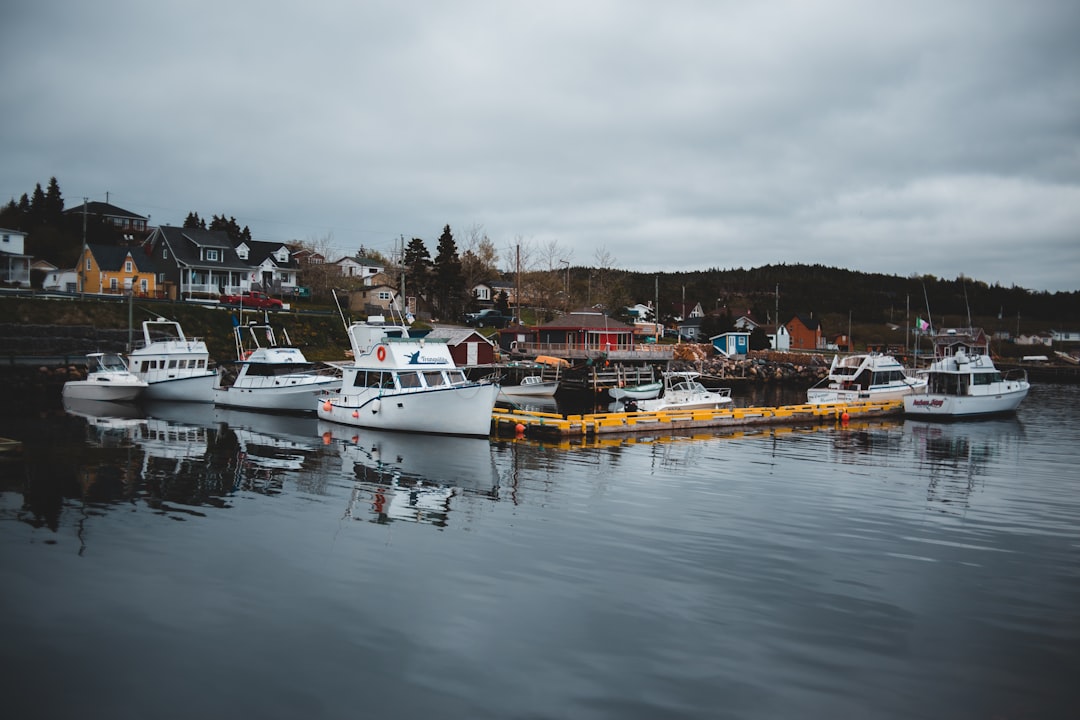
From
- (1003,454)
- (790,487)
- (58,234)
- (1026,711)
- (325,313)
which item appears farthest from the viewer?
(58,234)

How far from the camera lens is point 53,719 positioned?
814 cm

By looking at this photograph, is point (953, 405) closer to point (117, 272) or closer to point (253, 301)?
point (253, 301)

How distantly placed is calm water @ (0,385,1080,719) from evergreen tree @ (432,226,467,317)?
59.8 meters

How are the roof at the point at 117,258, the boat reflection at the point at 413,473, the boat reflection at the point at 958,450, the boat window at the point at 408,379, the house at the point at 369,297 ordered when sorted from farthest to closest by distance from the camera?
1. the house at the point at 369,297
2. the roof at the point at 117,258
3. the boat window at the point at 408,379
4. the boat reflection at the point at 958,450
5. the boat reflection at the point at 413,473

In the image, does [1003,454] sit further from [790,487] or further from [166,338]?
[166,338]

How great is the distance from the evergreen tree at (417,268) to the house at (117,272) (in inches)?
1000

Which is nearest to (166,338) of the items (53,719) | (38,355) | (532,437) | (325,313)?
(38,355)

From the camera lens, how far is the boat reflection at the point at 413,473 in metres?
17.8

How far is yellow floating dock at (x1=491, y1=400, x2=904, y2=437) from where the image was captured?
31250mm

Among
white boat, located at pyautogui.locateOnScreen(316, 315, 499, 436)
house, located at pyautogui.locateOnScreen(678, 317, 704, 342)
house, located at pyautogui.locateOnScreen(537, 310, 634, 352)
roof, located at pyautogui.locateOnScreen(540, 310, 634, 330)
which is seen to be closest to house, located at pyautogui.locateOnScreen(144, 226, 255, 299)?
house, located at pyautogui.locateOnScreen(537, 310, 634, 352)

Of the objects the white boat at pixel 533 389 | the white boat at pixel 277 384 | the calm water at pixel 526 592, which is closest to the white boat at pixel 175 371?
the white boat at pixel 277 384

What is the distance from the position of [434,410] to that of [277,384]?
41.4 ft

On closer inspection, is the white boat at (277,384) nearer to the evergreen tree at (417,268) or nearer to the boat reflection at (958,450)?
the boat reflection at (958,450)

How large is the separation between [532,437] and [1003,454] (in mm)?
19371
